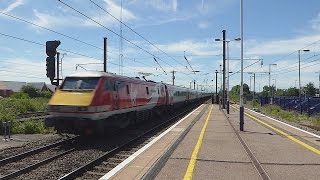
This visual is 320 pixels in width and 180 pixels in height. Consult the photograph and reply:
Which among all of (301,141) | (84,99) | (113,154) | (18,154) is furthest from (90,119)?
(301,141)

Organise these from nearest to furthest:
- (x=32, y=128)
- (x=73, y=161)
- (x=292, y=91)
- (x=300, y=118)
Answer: (x=73, y=161)
(x=32, y=128)
(x=300, y=118)
(x=292, y=91)

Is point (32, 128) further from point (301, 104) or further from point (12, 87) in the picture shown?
point (12, 87)

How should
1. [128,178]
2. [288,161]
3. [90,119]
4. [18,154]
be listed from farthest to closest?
[90,119], [18,154], [288,161], [128,178]

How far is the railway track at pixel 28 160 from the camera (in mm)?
10868

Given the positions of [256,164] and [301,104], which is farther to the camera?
[301,104]

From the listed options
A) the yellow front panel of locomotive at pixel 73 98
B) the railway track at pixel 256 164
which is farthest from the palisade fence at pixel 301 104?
the yellow front panel of locomotive at pixel 73 98

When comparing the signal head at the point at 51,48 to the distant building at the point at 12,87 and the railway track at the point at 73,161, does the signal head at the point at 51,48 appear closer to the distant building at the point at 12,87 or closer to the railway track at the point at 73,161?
the railway track at the point at 73,161

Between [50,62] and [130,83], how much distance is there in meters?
5.63

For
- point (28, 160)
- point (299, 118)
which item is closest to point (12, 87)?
point (299, 118)

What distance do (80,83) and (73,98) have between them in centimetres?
104

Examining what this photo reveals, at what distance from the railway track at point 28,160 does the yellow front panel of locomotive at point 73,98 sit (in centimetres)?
149

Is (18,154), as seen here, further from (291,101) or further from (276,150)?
(291,101)

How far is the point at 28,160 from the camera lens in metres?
12.7

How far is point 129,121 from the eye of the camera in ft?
72.1
